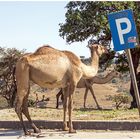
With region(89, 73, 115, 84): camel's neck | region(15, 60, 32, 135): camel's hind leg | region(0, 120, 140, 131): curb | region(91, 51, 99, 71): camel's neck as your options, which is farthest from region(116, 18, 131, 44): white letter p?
region(89, 73, 115, 84): camel's neck

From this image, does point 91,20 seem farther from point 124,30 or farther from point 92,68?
point 124,30

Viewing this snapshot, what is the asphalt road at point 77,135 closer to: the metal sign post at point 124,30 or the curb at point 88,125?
the curb at point 88,125

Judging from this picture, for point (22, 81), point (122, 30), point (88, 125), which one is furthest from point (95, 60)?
point (122, 30)

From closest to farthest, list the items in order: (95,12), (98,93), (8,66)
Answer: (95,12)
(8,66)
(98,93)

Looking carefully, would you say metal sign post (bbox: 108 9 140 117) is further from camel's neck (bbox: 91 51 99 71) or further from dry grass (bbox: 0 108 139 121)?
dry grass (bbox: 0 108 139 121)

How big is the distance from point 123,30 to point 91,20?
12.6 meters

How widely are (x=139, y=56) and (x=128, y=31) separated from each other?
44.9 feet

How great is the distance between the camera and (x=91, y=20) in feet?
71.4

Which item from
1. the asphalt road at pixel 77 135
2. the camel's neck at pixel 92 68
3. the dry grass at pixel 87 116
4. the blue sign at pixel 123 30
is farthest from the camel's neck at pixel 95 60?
the blue sign at pixel 123 30

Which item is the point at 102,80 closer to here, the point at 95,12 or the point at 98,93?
the point at 95,12

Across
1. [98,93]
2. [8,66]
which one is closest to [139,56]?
[8,66]

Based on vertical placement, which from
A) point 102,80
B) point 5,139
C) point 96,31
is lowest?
point 5,139

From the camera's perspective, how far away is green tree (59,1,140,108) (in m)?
21.5

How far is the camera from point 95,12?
22.0 m
